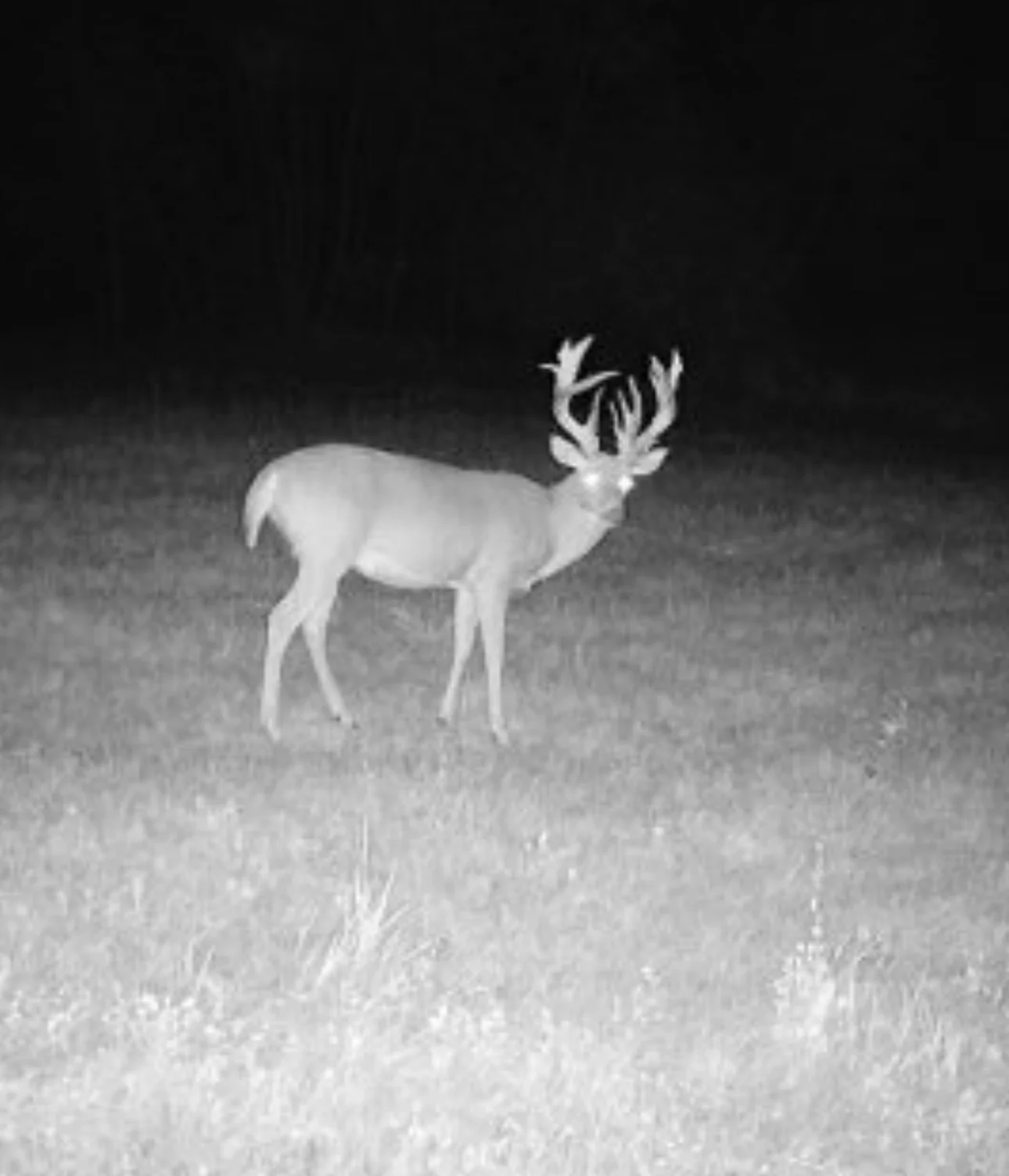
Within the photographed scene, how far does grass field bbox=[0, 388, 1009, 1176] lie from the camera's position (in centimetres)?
467

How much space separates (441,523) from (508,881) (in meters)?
2.73

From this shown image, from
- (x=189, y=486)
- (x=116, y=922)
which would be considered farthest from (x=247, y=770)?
(x=189, y=486)

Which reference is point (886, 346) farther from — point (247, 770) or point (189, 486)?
point (247, 770)

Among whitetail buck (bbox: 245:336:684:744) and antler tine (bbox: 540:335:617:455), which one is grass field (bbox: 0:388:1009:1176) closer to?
whitetail buck (bbox: 245:336:684:744)

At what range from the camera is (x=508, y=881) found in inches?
259

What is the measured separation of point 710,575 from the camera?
13.2 metres

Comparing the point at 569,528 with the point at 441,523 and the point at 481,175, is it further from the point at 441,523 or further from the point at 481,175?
the point at 481,175

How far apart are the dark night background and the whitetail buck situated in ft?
66.3

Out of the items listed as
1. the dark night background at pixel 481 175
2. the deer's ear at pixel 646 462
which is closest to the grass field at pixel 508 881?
the deer's ear at pixel 646 462

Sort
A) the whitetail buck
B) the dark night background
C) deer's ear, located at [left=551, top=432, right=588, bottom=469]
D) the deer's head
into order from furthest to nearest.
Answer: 1. the dark night background
2. deer's ear, located at [left=551, top=432, right=588, bottom=469]
3. the deer's head
4. the whitetail buck

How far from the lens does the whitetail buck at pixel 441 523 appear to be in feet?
28.2

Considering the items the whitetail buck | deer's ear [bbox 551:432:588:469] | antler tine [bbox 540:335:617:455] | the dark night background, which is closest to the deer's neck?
the whitetail buck

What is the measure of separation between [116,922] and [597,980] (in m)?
1.39

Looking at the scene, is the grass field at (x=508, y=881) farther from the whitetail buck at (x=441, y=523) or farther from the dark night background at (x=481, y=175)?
the dark night background at (x=481, y=175)
